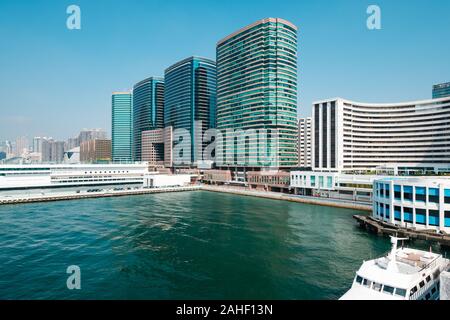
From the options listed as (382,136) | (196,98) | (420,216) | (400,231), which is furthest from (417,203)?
(196,98)

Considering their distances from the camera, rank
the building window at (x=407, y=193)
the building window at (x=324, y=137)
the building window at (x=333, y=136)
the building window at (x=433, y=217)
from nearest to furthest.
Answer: the building window at (x=433, y=217) < the building window at (x=407, y=193) < the building window at (x=333, y=136) < the building window at (x=324, y=137)

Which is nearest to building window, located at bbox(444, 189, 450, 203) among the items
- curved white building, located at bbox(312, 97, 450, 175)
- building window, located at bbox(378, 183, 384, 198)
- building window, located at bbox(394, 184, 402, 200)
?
building window, located at bbox(394, 184, 402, 200)

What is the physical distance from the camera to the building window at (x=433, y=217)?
46.3m

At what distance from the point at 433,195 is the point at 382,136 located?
3516 inches

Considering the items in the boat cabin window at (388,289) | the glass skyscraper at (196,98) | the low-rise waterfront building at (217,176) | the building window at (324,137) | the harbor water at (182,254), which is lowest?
the harbor water at (182,254)

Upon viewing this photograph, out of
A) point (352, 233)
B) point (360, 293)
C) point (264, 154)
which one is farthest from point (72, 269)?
point (264, 154)

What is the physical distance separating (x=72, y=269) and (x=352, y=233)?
43643mm

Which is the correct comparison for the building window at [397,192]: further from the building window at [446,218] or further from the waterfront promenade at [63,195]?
the waterfront promenade at [63,195]

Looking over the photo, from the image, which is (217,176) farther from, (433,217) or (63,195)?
(433,217)

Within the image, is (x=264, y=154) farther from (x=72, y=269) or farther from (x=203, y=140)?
(x=72, y=269)

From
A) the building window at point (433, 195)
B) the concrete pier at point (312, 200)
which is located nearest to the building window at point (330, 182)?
the concrete pier at point (312, 200)

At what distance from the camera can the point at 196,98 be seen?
186 meters

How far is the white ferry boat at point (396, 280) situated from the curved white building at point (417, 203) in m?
25.9

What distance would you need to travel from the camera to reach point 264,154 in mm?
129000
